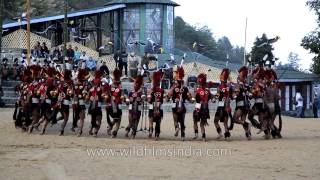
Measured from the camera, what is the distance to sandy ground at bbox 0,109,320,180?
41.0ft

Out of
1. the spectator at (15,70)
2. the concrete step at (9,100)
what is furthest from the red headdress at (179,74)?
the spectator at (15,70)

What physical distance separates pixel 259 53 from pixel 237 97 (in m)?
36.1

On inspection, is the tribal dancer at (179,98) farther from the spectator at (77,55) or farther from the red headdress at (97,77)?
the spectator at (77,55)

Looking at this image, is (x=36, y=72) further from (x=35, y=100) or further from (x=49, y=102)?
(x=49, y=102)

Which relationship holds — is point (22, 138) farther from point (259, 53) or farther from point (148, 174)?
point (259, 53)

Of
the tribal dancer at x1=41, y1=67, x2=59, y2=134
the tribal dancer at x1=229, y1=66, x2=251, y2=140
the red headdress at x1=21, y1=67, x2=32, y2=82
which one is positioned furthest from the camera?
the red headdress at x1=21, y1=67, x2=32, y2=82

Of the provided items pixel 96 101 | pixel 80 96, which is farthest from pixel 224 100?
pixel 80 96

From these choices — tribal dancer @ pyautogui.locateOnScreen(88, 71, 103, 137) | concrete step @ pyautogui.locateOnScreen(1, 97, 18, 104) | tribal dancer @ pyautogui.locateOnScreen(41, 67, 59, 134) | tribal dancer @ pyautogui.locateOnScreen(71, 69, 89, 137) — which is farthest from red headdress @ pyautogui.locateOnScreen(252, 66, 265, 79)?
concrete step @ pyautogui.locateOnScreen(1, 97, 18, 104)

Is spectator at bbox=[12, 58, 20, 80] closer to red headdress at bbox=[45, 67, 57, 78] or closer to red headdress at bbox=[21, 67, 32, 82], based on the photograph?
red headdress at bbox=[21, 67, 32, 82]

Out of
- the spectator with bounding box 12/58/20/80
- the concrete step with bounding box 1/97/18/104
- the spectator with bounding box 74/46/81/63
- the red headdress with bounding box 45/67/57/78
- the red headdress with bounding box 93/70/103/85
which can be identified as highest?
the spectator with bounding box 74/46/81/63

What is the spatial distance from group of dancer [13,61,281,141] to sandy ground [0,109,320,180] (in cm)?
55

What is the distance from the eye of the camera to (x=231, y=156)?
50.9ft

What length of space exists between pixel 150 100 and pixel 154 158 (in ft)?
15.6

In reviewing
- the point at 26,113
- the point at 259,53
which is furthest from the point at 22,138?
the point at 259,53
